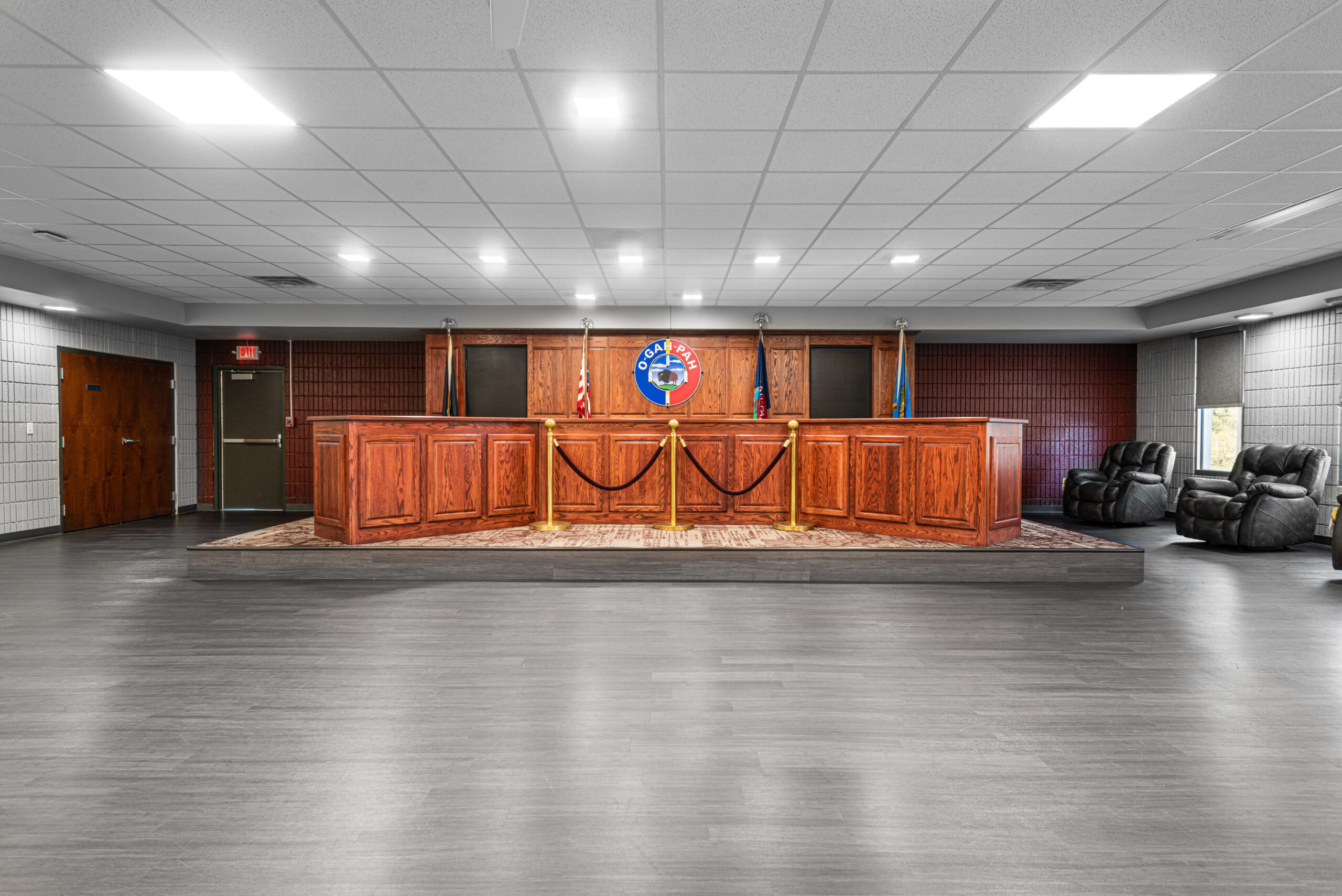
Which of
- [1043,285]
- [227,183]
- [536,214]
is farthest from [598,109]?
[1043,285]

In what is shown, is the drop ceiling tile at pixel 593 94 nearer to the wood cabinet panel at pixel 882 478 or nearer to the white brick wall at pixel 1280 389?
Result: the wood cabinet panel at pixel 882 478

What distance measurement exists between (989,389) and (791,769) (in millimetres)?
10355


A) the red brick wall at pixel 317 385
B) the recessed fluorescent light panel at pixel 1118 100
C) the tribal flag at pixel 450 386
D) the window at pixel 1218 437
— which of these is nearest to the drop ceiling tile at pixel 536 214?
the recessed fluorescent light panel at pixel 1118 100

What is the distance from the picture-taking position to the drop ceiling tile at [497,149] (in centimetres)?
405

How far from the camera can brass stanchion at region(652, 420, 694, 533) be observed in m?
6.88

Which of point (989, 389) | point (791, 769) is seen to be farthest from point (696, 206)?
point (989, 389)

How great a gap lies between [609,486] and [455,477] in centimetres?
148

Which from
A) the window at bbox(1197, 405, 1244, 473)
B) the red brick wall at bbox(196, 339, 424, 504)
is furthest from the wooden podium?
the window at bbox(1197, 405, 1244, 473)

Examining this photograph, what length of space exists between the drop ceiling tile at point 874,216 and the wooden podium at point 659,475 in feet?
5.51

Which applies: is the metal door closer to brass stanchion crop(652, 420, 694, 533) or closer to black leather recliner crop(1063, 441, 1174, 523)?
brass stanchion crop(652, 420, 694, 533)

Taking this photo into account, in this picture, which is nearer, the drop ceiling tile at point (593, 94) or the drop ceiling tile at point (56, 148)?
the drop ceiling tile at point (593, 94)

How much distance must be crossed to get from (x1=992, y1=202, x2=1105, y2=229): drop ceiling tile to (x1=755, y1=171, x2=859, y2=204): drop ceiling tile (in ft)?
4.79

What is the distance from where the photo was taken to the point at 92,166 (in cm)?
450

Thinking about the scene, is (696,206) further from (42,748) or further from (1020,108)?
(42,748)
